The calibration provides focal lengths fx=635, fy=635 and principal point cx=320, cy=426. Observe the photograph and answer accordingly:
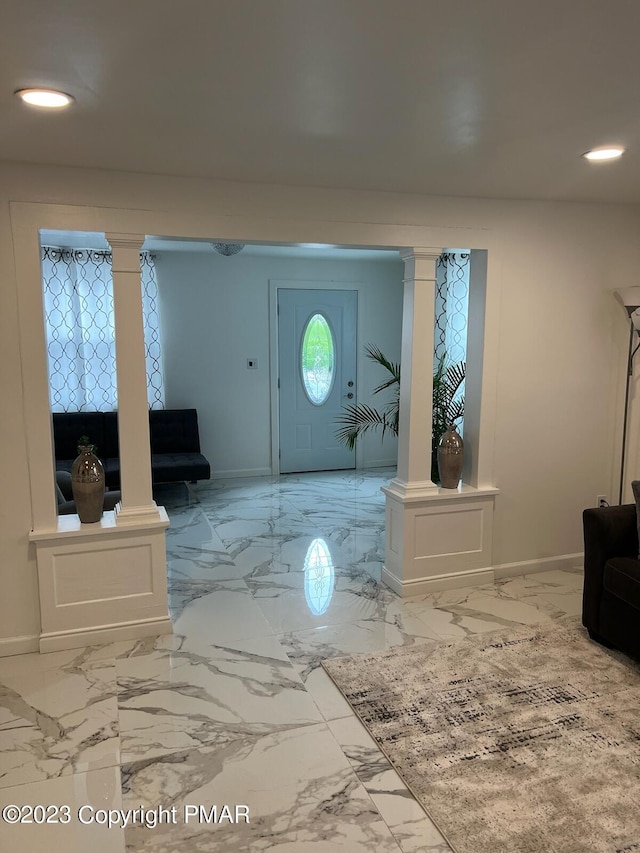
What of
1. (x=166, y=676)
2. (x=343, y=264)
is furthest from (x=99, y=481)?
(x=343, y=264)

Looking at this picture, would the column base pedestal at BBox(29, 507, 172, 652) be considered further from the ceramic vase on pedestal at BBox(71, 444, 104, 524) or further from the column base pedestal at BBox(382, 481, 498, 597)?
the column base pedestal at BBox(382, 481, 498, 597)

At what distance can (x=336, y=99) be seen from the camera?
208cm

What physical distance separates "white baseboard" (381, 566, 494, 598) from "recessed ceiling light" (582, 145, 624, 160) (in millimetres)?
2390

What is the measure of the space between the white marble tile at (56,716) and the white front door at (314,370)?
421cm

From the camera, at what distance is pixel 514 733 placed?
247cm

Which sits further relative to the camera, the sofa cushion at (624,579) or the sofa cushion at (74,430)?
the sofa cushion at (74,430)

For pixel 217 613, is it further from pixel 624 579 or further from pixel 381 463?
pixel 381 463

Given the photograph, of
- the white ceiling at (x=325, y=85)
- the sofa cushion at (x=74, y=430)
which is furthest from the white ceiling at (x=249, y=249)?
the white ceiling at (x=325, y=85)

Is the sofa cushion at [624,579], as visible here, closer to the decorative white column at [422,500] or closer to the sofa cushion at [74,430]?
the decorative white column at [422,500]

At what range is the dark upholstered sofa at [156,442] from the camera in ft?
18.8

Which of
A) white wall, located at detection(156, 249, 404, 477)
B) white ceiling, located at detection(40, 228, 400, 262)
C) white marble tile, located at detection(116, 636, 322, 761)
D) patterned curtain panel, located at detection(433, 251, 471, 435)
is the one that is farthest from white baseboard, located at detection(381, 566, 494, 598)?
white wall, located at detection(156, 249, 404, 477)

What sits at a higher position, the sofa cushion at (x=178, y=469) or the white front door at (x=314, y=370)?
the white front door at (x=314, y=370)

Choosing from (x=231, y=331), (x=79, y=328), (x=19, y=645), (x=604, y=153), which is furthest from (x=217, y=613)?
(x=231, y=331)

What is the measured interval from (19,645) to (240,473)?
3.94 metres
